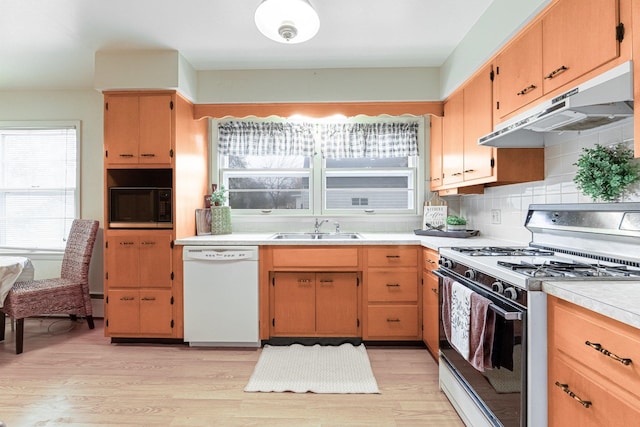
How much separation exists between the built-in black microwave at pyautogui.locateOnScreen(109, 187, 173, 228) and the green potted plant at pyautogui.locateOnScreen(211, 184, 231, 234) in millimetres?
449

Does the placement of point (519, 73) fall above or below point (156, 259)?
above

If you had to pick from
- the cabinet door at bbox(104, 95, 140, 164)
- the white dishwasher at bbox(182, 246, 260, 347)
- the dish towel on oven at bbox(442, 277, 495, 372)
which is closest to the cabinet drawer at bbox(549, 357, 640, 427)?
the dish towel on oven at bbox(442, 277, 495, 372)

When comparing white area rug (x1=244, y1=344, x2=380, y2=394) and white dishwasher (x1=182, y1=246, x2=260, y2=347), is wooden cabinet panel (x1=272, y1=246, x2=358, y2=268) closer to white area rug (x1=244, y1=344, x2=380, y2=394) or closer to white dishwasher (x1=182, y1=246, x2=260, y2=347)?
white dishwasher (x1=182, y1=246, x2=260, y2=347)

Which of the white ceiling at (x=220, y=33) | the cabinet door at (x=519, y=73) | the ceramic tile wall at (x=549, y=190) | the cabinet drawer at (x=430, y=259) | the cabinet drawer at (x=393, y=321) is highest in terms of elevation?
the white ceiling at (x=220, y=33)

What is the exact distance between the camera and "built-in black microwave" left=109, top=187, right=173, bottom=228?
2.90 m

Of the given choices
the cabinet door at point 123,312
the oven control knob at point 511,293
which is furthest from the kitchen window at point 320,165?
the oven control knob at point 511,293

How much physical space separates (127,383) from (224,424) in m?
Result: 0.88

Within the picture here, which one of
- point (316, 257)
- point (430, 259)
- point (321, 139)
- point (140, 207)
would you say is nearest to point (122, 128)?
point (140, 207)

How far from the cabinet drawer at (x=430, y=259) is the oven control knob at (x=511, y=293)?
105 cm

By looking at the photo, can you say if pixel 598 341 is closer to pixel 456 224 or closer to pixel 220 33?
pixel 456 224

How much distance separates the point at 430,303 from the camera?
262 cm

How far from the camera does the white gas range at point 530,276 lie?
4.16 feet

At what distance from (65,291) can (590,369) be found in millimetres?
3713

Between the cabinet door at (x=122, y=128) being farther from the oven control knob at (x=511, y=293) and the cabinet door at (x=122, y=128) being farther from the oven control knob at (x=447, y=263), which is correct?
the oven control knob at (x=511, y=293)
